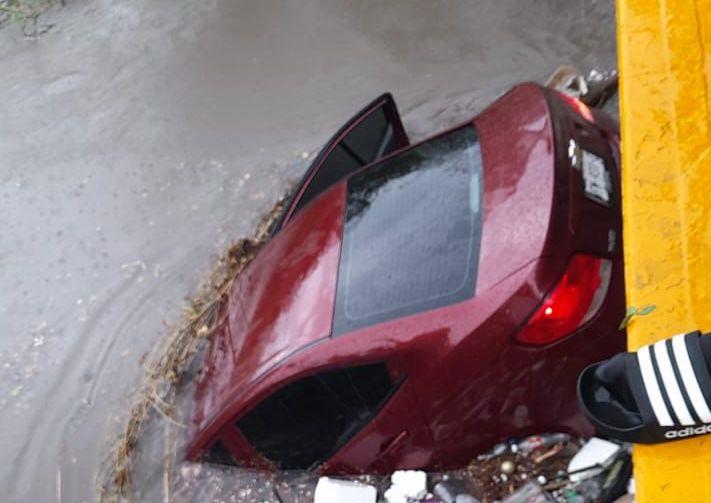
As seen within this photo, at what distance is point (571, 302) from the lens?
3.02m

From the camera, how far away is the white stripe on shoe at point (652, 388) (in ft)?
6.75

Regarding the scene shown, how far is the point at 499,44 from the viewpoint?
244 inches

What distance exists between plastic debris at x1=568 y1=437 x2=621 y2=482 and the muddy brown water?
2.86 meters

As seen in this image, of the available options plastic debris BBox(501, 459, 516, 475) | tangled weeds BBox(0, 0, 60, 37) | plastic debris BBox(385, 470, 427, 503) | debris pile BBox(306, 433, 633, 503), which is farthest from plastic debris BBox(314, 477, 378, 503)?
tangled weeds BBox(0, 0, 60, 37)

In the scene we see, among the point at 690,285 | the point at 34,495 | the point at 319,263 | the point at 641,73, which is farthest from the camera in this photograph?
the point at 34,495

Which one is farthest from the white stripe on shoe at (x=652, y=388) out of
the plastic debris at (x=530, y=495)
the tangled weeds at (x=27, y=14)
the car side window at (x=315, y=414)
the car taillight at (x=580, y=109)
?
the tangled weeds at (x=27, y=14)

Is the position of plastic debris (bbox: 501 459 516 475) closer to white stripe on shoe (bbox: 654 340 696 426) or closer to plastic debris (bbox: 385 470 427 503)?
plastic debris (bbox: 385 470 427 503)

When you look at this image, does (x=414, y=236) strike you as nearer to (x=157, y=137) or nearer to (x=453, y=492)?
(x=453, y=492)

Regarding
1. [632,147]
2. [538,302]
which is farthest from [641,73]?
[538,302]

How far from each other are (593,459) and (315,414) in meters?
1.25

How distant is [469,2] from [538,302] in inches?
167

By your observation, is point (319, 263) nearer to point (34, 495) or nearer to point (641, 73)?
point (641, 73)

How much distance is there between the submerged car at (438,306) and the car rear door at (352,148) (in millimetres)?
468

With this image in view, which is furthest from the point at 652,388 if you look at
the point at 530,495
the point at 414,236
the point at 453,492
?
the point at 453,492
